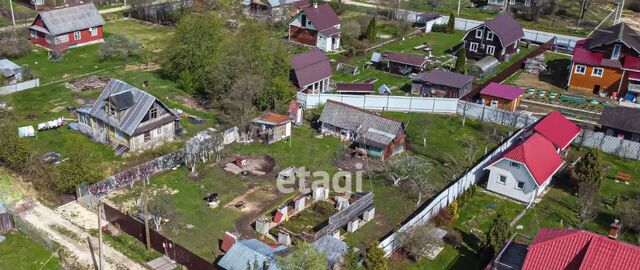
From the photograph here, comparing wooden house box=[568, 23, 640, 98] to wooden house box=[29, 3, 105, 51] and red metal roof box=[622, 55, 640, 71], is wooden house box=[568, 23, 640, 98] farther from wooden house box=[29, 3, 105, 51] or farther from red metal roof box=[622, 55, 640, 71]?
wooden house box=[29, 3, 105, 51]

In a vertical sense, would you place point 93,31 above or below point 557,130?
above

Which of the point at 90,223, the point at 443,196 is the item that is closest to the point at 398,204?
the point at 443,196

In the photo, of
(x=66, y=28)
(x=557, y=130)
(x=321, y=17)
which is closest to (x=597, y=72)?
(x=557, y=130)

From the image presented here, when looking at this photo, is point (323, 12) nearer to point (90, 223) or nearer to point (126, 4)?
point (126, 4)

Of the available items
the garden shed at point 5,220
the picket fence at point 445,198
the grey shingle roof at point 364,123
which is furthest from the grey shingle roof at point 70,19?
the picket fence at point 445,198

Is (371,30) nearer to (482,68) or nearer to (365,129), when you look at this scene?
(482,68)

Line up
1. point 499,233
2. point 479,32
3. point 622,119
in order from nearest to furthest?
point 499,233, point 622,119, point 479,32

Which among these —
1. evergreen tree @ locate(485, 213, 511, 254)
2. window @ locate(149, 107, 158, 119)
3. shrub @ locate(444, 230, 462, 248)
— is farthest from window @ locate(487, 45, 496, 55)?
evergreen tree @ locate(485, 213, 511, 254)
